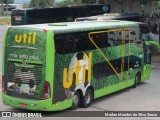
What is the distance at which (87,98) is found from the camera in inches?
533

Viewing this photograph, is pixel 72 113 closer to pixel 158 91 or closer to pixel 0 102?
pixel 0 102

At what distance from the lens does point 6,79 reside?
12.4 metres

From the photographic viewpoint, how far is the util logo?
1184 cm

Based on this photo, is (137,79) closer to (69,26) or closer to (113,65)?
(113,65)

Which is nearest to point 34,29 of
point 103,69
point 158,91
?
point 103,69

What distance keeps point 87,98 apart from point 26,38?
304cm

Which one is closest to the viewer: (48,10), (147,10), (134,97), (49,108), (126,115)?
(49,108)

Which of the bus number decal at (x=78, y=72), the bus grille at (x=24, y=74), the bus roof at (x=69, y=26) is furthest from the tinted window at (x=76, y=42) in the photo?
the bus grille at (x=24, y=74)

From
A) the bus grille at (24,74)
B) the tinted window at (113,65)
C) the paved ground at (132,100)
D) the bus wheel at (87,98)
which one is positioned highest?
the bus grille at (24,74)

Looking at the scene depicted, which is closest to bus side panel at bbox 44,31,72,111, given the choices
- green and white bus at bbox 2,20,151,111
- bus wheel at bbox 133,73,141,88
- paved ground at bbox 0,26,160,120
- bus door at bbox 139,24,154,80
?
green and white bus at bbox 2,20,151,111

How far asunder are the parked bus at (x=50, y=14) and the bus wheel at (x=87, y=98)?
20.2 metres

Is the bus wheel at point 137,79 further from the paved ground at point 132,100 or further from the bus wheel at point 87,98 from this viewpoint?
the bus wheel at point 87,98

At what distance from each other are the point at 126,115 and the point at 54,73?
2.58 m

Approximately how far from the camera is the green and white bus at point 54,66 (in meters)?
11.7
